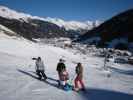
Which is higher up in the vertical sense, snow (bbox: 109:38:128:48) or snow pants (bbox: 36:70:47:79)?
snow (bbox: 109:38:128:48)

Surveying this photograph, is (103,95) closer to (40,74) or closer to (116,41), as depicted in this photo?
(40,74)

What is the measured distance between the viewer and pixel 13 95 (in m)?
15.0

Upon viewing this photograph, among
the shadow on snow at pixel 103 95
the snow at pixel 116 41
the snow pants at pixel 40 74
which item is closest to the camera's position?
the shadow on snow at pixel 103 95

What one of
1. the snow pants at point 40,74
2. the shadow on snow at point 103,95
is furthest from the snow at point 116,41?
the shadow on snow at point 103,95

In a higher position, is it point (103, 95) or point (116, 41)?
point (116, 41)

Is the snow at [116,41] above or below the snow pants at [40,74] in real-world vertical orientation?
above

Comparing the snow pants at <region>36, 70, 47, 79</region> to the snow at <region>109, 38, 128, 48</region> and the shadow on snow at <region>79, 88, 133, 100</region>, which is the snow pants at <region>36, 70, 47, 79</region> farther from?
the snow at <region>109, 38, 128, 48</region>

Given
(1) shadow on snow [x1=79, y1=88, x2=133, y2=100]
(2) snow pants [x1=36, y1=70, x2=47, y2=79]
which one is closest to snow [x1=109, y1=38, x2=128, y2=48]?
(2) snow pants [x1=36, y1=70, x2=47, y2=79]

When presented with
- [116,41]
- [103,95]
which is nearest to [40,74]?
[103,95]

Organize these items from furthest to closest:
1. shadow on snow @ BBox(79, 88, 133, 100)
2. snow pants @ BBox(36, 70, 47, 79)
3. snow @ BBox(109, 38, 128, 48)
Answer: snow @ BBox(109, 38, 128, 48) < snow pants @ BBox(36, 70, 47, 79) < shadow on snow @ BBox(79, 88, 133, 100)

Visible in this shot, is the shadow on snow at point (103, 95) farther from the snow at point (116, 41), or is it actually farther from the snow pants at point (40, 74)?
the snow at point (116, 41)

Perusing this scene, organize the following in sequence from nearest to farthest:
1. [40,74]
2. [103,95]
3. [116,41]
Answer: [103,95]
[40,74]
[116,41]

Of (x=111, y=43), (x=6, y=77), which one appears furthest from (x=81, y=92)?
(x=111, y=43)

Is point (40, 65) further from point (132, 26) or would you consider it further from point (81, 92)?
point (132, 26)
